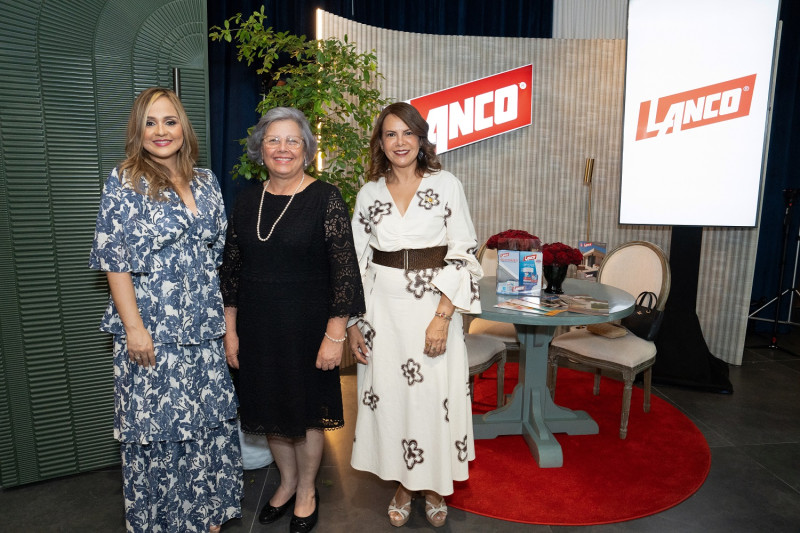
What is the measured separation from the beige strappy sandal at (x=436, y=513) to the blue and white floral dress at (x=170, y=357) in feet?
2.84

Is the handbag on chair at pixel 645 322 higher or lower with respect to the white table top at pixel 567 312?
lower

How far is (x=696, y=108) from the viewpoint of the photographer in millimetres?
3783

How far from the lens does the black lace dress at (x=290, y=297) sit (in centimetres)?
193

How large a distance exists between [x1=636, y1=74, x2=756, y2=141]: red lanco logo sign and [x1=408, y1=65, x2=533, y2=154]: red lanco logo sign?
924 millimetres

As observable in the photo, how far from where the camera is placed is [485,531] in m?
2.21

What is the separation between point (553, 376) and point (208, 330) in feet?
7.51

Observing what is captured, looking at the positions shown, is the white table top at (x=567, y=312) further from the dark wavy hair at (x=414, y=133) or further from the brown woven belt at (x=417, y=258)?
the dark wavy hair at (x=414, y=133)

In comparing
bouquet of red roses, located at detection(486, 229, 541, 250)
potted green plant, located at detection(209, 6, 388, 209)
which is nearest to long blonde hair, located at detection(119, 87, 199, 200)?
potted green plant, located at detection(209, 6, 388, 209)

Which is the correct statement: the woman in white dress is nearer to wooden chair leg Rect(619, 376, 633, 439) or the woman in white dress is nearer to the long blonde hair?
the long blonde hair

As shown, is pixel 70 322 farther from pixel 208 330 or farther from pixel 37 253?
pixel 208 330

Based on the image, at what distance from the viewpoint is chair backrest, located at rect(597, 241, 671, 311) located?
3355 millimetres

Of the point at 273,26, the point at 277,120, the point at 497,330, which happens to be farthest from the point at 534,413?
the point at 273,26

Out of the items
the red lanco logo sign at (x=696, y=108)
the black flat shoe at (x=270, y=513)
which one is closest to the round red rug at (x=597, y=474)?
the black flat shoe at (x=270, y=513)

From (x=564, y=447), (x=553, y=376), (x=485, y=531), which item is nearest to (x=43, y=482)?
(x=485, y=531)
